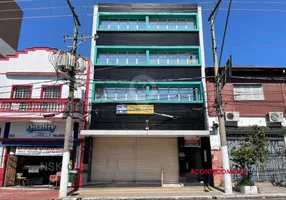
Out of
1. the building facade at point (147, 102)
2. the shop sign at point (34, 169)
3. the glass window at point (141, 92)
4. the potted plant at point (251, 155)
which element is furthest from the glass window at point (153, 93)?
the shop sign at point (34, 169)

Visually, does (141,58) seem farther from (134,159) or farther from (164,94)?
(134,159)

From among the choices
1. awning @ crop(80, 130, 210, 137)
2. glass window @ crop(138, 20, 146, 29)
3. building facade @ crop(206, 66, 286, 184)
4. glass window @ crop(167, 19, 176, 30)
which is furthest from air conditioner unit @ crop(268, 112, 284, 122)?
Result: glass window @ crop(138, 20, 146, 29)

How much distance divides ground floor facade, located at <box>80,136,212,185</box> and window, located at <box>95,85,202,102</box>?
127 inches

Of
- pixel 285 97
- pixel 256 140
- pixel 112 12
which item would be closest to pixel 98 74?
pixel 112 12

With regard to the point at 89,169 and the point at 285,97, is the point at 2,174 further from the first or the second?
the point at 285,97

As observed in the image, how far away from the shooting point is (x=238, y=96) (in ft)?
65.1

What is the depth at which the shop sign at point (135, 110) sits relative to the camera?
63.5ft

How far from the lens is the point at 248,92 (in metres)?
20.0

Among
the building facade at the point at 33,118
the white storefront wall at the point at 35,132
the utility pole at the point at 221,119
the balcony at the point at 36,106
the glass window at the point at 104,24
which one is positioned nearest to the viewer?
the utility pole at the point at 221,119

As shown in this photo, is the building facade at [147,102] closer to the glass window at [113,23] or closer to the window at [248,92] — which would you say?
the glass window at [113,23]

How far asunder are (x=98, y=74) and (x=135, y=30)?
533 centimetres

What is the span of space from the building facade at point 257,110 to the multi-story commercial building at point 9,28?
22.3m

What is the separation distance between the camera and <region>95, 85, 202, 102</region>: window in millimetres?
20172

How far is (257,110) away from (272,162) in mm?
4038
